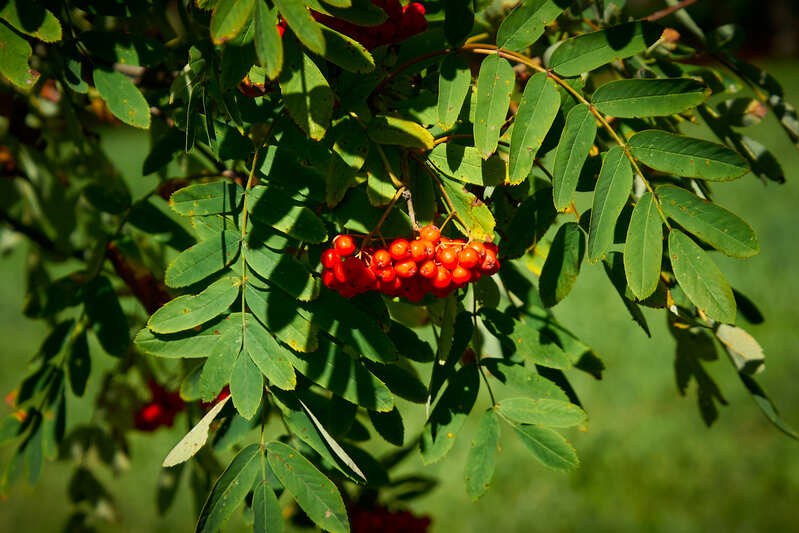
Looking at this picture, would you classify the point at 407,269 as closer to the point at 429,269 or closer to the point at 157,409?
the point at 429,269

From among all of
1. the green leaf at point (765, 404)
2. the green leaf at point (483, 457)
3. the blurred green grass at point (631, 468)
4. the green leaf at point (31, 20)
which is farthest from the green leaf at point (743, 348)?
the blurred green grass at point (631, 468)

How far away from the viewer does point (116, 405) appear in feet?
6.75

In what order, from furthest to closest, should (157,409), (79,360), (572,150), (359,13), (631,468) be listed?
(631,468) < (157,409) < (79,360) < (572,150) < (359,13)

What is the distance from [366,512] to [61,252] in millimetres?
1238

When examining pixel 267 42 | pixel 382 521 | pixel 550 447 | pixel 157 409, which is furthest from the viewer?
pixel 157 409

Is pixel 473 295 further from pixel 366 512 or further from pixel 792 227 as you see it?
pixel 792 227

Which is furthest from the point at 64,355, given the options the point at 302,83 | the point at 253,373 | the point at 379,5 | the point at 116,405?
the point at 379,5

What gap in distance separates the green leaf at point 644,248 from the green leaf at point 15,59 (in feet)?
3.71

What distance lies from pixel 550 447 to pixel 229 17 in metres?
0.97

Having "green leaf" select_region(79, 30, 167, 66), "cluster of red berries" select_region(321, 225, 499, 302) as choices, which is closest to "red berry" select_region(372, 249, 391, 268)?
"cluster of red berries" select_region(321, 225, 499, 302)

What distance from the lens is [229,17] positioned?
0.87 meters

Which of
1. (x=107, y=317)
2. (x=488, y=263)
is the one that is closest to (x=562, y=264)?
(x=488, y=263)

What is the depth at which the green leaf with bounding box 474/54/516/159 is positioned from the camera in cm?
102

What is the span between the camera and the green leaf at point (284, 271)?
43.1 inches
